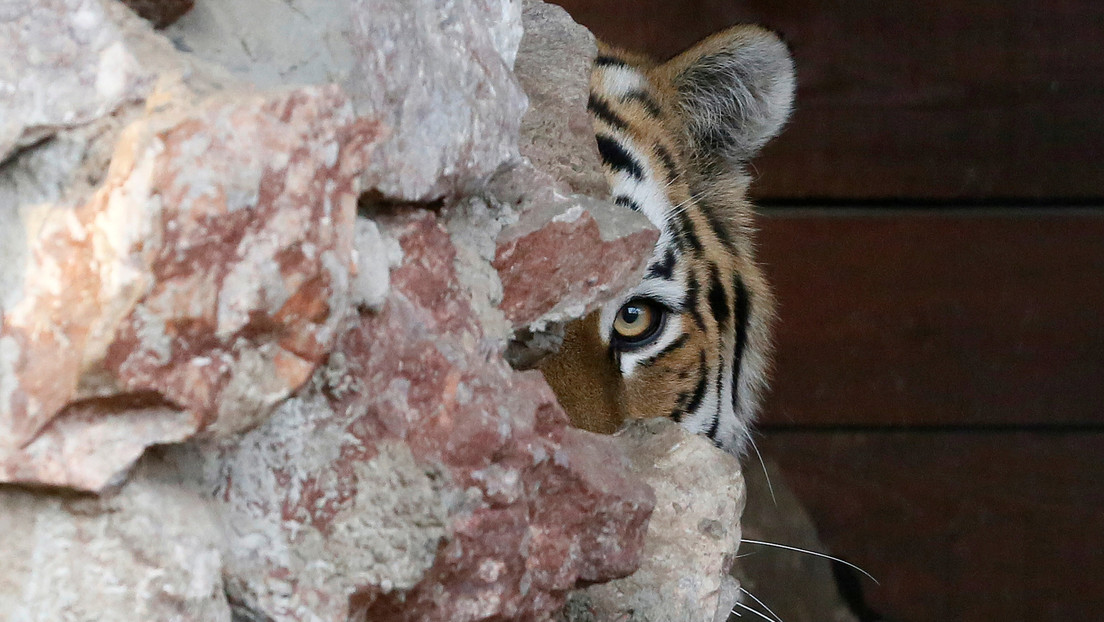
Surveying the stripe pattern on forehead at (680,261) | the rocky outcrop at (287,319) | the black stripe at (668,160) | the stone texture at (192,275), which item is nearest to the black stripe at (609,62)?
the stripe pattern on forehead at (680,261)

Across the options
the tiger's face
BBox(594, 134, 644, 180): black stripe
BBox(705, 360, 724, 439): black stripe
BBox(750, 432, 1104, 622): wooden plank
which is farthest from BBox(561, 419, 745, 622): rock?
BBox(750, 432, 1104, 622): wooden plank

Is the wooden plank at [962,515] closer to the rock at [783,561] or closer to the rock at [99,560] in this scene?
the rock at [783,561]

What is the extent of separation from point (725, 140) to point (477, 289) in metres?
0.81

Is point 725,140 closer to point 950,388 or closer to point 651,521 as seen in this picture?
point 651,521

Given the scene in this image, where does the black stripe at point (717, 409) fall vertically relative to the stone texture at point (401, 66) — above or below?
below

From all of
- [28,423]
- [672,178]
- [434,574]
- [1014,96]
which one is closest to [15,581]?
[28,423]

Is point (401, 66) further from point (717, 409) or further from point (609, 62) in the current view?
point (717, 409)

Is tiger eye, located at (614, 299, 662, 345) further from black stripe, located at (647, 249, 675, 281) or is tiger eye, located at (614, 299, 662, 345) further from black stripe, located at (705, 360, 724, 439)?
black stripe, located at (705, 360, 724, 439)

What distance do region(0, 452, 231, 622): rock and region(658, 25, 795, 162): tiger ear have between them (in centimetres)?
96

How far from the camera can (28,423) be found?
504mm

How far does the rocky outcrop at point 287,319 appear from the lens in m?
0.51

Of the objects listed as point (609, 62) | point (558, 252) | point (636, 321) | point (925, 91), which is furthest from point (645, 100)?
point (925, 91)

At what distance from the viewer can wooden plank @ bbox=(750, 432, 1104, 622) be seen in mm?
2021

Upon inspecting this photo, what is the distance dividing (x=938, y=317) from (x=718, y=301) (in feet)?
2.47
